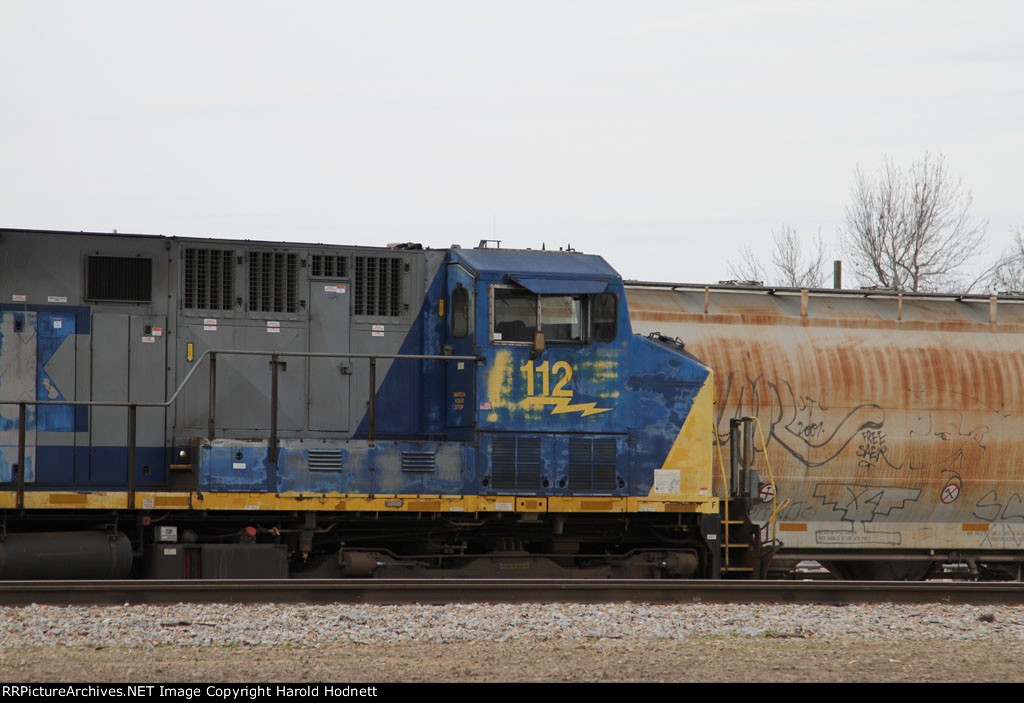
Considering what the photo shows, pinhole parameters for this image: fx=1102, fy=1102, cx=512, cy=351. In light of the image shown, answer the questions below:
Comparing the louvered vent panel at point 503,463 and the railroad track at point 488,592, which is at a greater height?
the louvered vent panel at point 503,463

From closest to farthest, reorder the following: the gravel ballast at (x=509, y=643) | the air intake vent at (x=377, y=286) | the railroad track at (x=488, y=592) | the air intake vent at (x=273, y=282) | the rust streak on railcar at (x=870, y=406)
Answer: the gravel ballast at (x=509, y=643) → the railroad track at (x=488, y=592) → the air intake vent at (x=273, y=282) → the air intake vent at (x=377, y=286) → the rust streak on railcar at (x=870, y=406)

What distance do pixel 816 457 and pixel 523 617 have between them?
6.23 m

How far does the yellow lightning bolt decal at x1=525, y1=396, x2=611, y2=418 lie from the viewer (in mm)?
11203

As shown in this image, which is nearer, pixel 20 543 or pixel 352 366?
pixel 20 543

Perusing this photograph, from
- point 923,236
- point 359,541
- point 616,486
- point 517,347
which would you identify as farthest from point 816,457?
point 923,236

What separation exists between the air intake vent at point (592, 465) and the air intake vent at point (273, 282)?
3.33 m

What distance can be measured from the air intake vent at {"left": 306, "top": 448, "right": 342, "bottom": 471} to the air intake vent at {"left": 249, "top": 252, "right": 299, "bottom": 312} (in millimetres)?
1741

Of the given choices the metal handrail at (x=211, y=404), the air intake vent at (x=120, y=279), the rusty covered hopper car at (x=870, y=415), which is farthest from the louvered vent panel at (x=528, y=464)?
the air intake vent at (x=120, y=279)

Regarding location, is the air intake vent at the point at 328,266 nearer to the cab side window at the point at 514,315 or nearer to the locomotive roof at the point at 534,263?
the locomotive roof at the point at 534,263

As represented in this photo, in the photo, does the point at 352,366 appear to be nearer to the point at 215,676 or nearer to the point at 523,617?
the point at 523,617

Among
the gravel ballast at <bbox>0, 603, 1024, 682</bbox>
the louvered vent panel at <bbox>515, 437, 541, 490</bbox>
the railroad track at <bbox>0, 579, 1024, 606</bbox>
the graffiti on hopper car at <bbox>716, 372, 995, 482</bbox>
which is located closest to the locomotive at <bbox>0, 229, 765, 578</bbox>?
the louvered vent panel at <bbox>515, 437, 541, 490</bbox>

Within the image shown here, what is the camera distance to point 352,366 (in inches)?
464

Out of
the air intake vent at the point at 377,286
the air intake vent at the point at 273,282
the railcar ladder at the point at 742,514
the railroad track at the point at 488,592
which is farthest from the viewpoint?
the railcar ladder at the point at 742,514

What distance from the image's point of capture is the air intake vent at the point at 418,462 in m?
10.9
